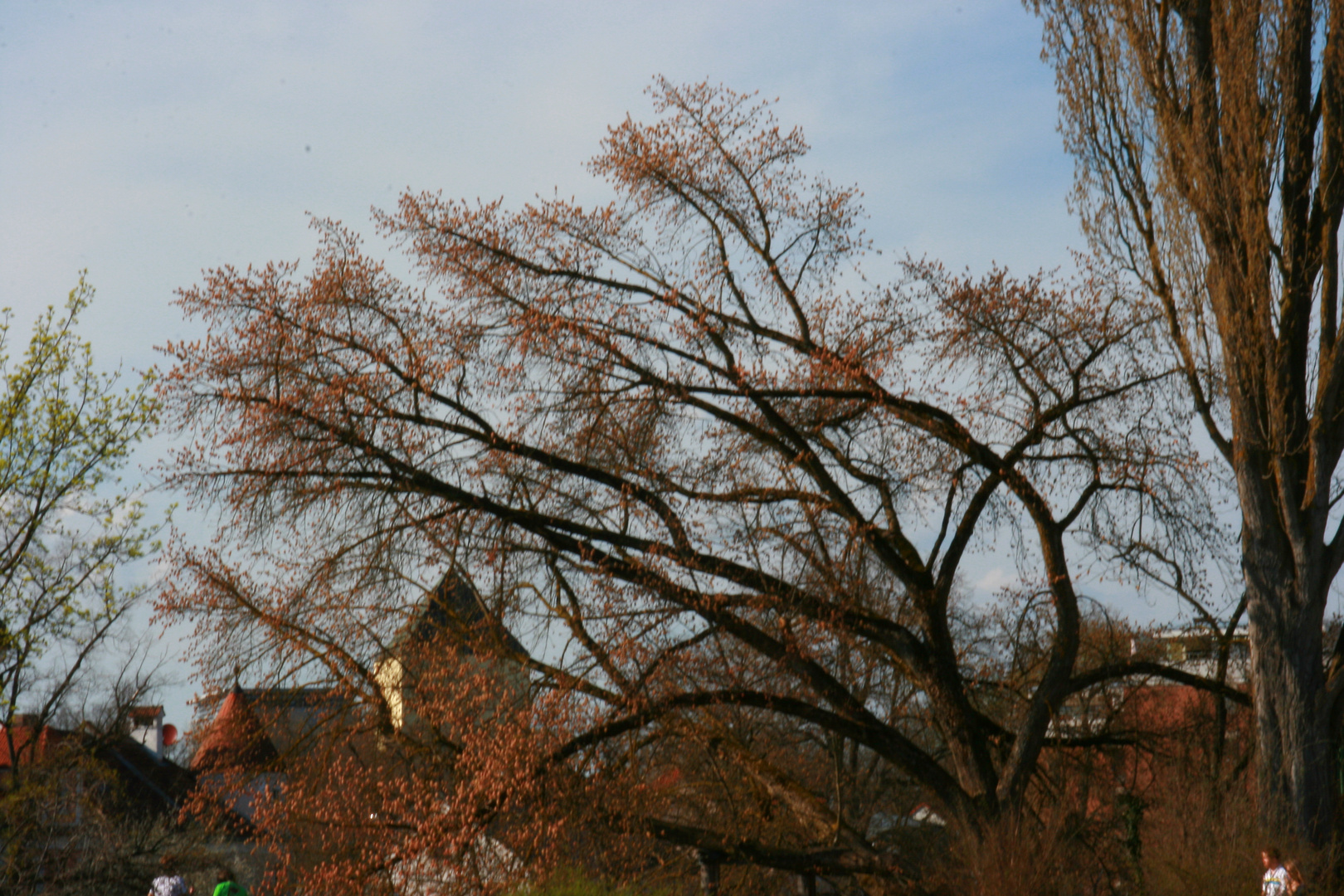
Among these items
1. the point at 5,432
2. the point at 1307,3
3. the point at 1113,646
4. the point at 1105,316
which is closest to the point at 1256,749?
the point at 1113,646

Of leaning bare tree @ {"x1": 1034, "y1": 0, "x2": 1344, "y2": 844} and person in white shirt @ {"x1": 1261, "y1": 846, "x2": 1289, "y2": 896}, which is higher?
leaning bare tree @ {"x1": 1034, "y1": 0, "x2": 1344, "y2": 844}

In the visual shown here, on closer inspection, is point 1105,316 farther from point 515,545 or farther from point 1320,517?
point 515,545

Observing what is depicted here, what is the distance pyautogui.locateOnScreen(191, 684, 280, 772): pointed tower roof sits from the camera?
10.8 meters

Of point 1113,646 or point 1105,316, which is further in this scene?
point 1113,646

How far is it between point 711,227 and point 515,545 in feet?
14.1

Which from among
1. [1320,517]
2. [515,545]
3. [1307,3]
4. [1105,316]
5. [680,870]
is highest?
[1307,3]

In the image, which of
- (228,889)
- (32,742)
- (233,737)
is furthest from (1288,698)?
(32,742)

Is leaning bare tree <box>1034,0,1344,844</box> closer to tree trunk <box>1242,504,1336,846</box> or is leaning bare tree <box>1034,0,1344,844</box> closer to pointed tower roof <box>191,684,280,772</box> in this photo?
tree trunk <box>1242,504,1336,846</box>

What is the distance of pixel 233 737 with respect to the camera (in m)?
11.0

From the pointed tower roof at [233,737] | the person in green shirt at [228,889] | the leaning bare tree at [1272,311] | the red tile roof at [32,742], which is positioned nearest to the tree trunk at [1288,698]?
the leaning bare tree at [1272,311]

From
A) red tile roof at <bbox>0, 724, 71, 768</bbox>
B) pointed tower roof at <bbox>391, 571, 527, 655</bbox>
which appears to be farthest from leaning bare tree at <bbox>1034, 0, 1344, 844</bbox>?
red tile roof at <bbox>0, 724, 71, 768</bbox>

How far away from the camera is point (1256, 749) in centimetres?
1142

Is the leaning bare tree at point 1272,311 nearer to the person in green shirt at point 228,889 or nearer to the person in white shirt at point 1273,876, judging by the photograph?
the person in white shirt at point 1273,876

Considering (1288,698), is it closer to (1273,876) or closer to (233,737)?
(1273,876)
